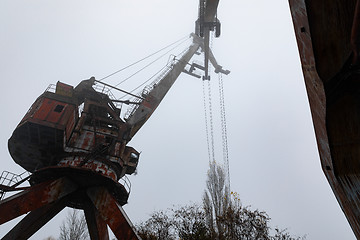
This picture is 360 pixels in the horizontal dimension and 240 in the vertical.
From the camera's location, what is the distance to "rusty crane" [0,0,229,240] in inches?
389

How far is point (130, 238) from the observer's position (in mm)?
9305

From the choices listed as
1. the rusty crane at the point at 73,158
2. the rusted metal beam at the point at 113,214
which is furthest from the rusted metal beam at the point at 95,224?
the rusted metal beam at the point at 113,214

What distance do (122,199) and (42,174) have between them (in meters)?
4.12

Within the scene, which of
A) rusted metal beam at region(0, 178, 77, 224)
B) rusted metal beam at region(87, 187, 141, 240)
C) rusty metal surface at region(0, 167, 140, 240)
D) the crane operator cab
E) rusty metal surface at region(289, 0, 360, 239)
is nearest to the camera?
rusty metal surface at region(289, 0, 360, 239)

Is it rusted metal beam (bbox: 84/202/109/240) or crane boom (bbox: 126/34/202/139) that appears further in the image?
crane boom (bbox: 126/34/202/139)

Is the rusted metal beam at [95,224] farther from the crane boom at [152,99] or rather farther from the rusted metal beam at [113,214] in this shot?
the crane boom at [152,99]

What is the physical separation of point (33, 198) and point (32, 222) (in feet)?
7.78

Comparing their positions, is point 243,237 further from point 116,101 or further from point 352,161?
point 352,161

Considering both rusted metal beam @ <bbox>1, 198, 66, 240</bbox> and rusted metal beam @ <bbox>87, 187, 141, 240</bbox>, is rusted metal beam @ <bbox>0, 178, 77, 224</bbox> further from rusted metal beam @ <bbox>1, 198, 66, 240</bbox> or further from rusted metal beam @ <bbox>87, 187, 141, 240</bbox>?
rusted metal beam @ <bbox>1, 198, 66, 240</bbox>

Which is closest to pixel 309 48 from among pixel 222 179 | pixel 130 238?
pixel 130 238

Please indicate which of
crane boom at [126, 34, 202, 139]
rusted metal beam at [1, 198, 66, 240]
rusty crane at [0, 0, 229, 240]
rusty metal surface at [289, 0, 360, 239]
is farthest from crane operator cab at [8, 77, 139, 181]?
rusty metal surface at [289, 0, 360, 239]

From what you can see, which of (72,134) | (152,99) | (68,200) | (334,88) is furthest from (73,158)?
(334,88)

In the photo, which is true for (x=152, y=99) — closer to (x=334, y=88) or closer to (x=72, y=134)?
(x=72, y=134)

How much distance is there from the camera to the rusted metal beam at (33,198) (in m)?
8.66
